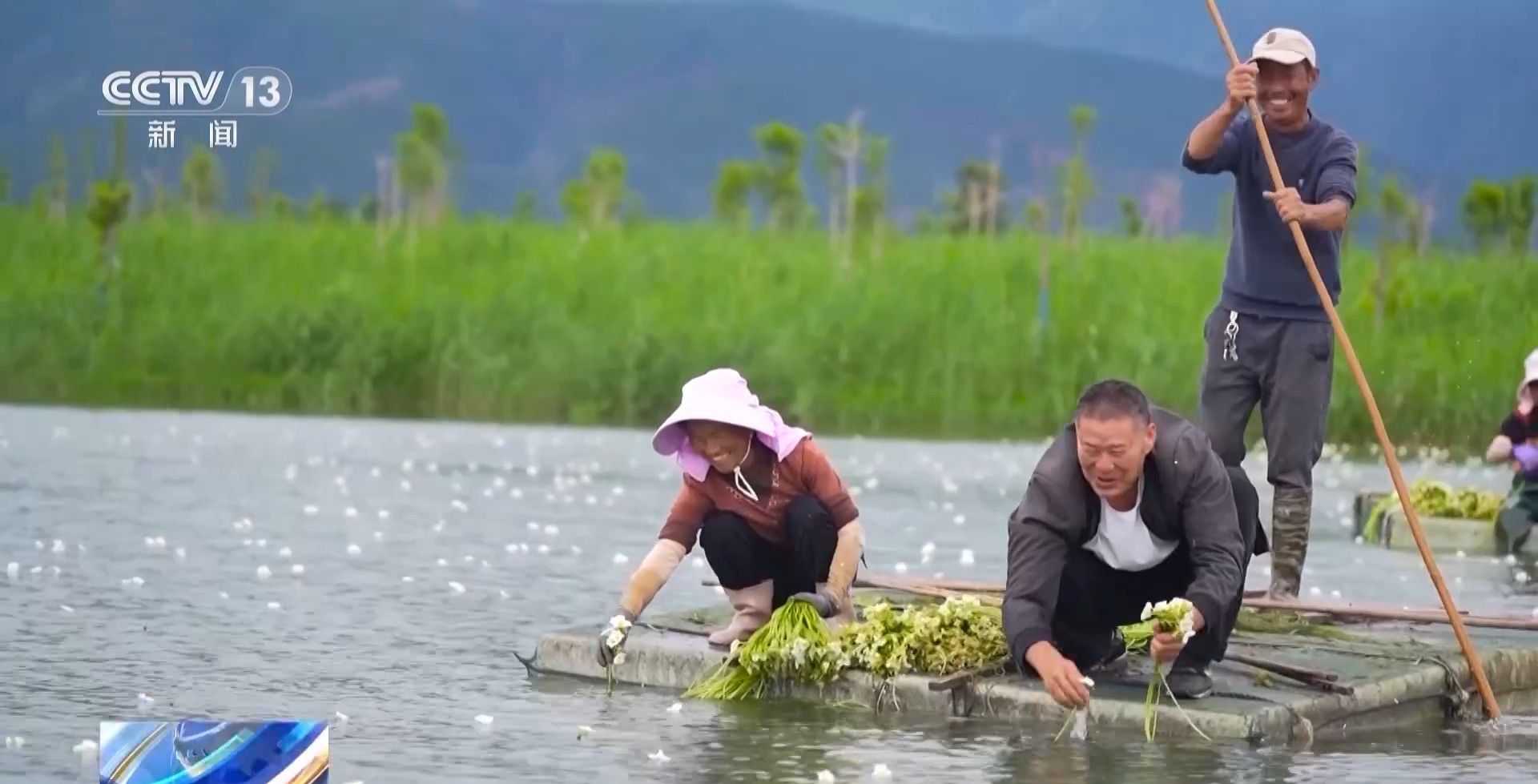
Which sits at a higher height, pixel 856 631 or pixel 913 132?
pixel 913 132

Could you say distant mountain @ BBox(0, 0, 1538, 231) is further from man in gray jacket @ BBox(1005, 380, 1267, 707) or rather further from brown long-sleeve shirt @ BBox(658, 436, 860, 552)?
man in gray jacket @ BBox(1005, 380, 1267, 707)

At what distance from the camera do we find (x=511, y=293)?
3322 cm

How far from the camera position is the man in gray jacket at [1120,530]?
283 inches

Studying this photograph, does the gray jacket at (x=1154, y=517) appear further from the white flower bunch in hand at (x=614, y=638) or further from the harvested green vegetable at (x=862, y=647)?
the white flower bunch in hand at (x=614, y=638)

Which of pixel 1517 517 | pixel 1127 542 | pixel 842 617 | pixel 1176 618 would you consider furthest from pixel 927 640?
pixel 1517 517

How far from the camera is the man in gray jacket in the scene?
719 centimetres

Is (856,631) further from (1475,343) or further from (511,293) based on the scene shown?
(511,293)

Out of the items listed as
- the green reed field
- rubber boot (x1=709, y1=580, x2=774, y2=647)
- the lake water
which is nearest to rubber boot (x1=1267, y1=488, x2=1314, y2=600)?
the lake water

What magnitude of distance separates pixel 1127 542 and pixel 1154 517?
112 millimetres

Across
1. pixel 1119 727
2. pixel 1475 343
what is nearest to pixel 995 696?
pixel 1119 727

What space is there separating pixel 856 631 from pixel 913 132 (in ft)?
454

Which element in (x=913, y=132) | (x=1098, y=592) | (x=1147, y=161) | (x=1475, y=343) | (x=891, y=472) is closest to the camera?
(x=1098, y=592)

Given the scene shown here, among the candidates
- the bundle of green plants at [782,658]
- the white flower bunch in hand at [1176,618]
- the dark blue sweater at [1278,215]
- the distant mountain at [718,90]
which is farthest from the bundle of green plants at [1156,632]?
the distant mountain at [718,90]

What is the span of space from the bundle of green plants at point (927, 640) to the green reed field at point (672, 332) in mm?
17334
